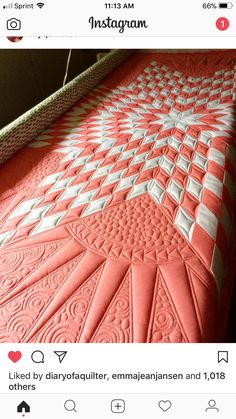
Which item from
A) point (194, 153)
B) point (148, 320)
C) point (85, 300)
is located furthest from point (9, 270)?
point (194, 153)

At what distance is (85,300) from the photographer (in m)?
0.64
